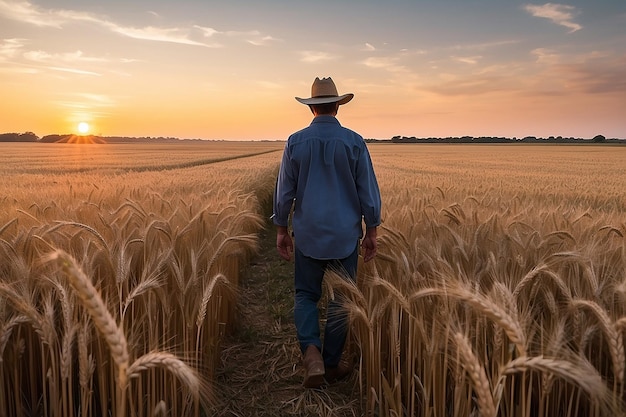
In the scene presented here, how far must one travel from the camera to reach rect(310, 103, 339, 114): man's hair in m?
2.89

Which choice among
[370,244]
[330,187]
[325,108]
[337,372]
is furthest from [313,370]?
[325,108]

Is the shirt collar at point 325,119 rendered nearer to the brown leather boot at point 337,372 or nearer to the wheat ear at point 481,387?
the brown leather boot at point 337,372

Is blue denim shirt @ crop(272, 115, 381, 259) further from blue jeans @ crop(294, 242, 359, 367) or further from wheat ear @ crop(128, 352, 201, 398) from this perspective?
wheat ear @ crop(128, 352, 201, 398)

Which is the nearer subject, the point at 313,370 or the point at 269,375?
the point at 313,370

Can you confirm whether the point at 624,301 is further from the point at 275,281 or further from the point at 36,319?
the point at 275,281

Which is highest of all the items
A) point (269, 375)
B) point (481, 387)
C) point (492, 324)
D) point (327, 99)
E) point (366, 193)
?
point (327, 99)

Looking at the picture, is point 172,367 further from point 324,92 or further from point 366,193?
point 324,92

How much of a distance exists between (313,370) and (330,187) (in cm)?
119

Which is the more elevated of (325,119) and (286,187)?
(325,119)

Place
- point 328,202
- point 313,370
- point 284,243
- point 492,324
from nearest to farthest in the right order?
point 492,324 < point 313,370 < point 328,202 < point 284,243

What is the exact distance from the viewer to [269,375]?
298cm

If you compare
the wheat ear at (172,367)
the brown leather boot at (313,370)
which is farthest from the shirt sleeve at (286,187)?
the wheat ear at (172,367)

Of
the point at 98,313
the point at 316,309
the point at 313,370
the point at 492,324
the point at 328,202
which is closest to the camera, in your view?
the point at 98,313

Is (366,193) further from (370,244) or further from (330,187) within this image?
(370,244)
